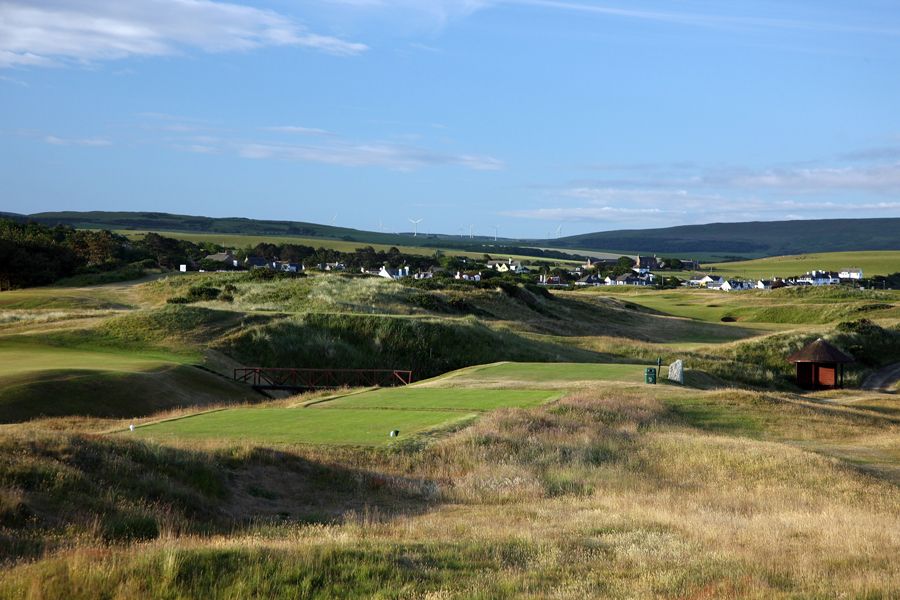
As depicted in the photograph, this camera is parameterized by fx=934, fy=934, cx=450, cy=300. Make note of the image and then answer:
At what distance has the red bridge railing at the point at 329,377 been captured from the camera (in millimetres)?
43125

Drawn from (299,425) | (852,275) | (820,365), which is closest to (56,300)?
(299,425)

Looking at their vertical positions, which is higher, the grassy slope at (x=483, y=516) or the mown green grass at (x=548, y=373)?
the grassy slope at (x=483, y=516)

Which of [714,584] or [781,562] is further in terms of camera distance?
[781,562]

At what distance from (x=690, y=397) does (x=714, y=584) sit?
2298cm

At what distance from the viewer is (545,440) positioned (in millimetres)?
23406

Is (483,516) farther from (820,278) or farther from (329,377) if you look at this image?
(820,278)

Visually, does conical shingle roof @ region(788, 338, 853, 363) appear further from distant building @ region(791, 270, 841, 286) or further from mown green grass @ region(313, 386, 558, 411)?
distant building @ region(791, 270, 841, 286)

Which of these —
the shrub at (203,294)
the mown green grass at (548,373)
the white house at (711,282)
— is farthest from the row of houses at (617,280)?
the mown green grass at (548,373)

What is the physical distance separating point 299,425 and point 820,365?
39.2m

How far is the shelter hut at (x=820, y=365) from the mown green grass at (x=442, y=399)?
2696 cm

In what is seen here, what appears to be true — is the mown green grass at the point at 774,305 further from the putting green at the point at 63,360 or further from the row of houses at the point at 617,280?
the putting green at the point at 63,360

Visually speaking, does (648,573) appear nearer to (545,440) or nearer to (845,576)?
(845,576)

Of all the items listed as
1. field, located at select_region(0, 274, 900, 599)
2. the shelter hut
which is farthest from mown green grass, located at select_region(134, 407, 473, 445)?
the shelter hut

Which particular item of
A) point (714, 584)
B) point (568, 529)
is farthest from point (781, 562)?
point (568, 529)
